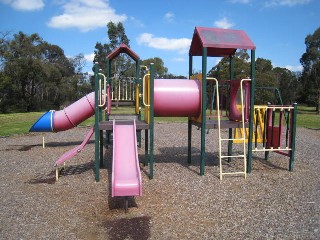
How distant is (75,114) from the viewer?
10.6 metres

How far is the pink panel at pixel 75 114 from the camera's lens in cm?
1046

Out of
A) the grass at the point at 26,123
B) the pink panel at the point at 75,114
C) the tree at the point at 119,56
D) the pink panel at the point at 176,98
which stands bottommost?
the grass at the point at 26,123

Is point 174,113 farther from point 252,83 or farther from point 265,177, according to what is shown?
point 265,177

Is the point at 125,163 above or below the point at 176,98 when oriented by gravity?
below

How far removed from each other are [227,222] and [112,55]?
753 cm

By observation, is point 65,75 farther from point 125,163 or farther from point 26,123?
point 125,163

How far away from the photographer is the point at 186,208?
5.12 meters

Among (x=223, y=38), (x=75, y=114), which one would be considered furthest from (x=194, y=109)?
(x=75, y=114)

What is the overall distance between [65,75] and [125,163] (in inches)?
2008

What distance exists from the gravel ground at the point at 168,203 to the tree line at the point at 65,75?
1142 inches

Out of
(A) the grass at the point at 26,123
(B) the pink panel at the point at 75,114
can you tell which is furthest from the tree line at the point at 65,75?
(B) the pink panel at the point at 75,114

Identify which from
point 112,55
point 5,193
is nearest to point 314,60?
point 112,55

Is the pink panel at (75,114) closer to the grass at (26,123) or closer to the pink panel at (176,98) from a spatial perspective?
the pink panel at (176,98)

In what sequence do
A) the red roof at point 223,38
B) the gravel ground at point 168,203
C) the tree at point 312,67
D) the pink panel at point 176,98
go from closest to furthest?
the gravel ground at point 168,203, the red roof at point 223,38, the pink panel at point 176,98, the tree at point 312,67
